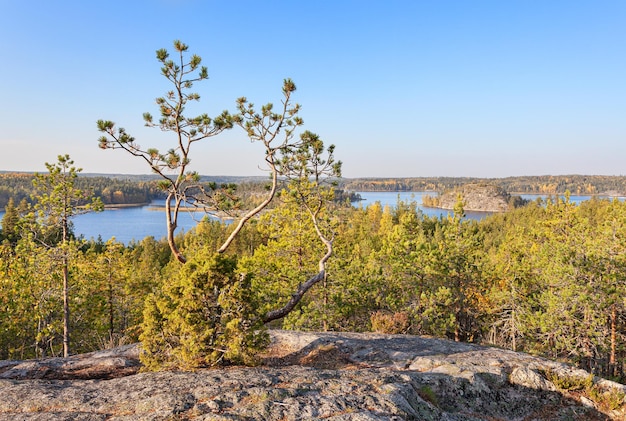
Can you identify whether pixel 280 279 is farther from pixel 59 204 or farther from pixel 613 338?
pixel 613 338

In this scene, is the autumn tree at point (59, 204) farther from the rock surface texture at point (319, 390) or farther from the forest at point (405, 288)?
the rock surface texture at point (319, 390)

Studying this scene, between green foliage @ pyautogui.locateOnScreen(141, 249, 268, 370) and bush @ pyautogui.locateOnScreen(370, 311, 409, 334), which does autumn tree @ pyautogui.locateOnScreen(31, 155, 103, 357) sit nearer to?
green foliage @ pyautogui.locateOnScreen(141, 249, 268, 370)

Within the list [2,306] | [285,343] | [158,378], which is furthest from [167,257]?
[158,378]

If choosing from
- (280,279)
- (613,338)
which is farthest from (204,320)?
(613,338)

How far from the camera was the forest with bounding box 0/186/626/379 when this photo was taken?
50.1 ft

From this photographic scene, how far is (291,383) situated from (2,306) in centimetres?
1917

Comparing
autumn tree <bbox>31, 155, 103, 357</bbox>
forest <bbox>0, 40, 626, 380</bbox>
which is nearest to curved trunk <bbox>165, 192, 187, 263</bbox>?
forest <bbox>0, 40, 626, 380</bbox>

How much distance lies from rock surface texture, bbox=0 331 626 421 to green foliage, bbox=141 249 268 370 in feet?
1.70

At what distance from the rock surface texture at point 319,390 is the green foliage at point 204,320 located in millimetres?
519

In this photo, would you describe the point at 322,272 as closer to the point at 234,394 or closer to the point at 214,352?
the point at 214,352

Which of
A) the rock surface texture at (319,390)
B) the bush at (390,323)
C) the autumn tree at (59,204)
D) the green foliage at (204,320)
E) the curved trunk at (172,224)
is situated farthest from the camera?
the bush at (390,323)

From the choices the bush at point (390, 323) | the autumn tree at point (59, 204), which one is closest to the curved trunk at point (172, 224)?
the autumn tree at point (59, 204)

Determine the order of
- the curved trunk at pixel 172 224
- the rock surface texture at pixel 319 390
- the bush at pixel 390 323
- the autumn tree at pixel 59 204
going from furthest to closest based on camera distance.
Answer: the bush at pixel 390 323 < the autumn tree at pixel 59 204 < the curved trunk at pixel 172 224 < the rock surface texture at pixel 319 390

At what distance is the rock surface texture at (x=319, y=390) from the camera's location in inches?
229
